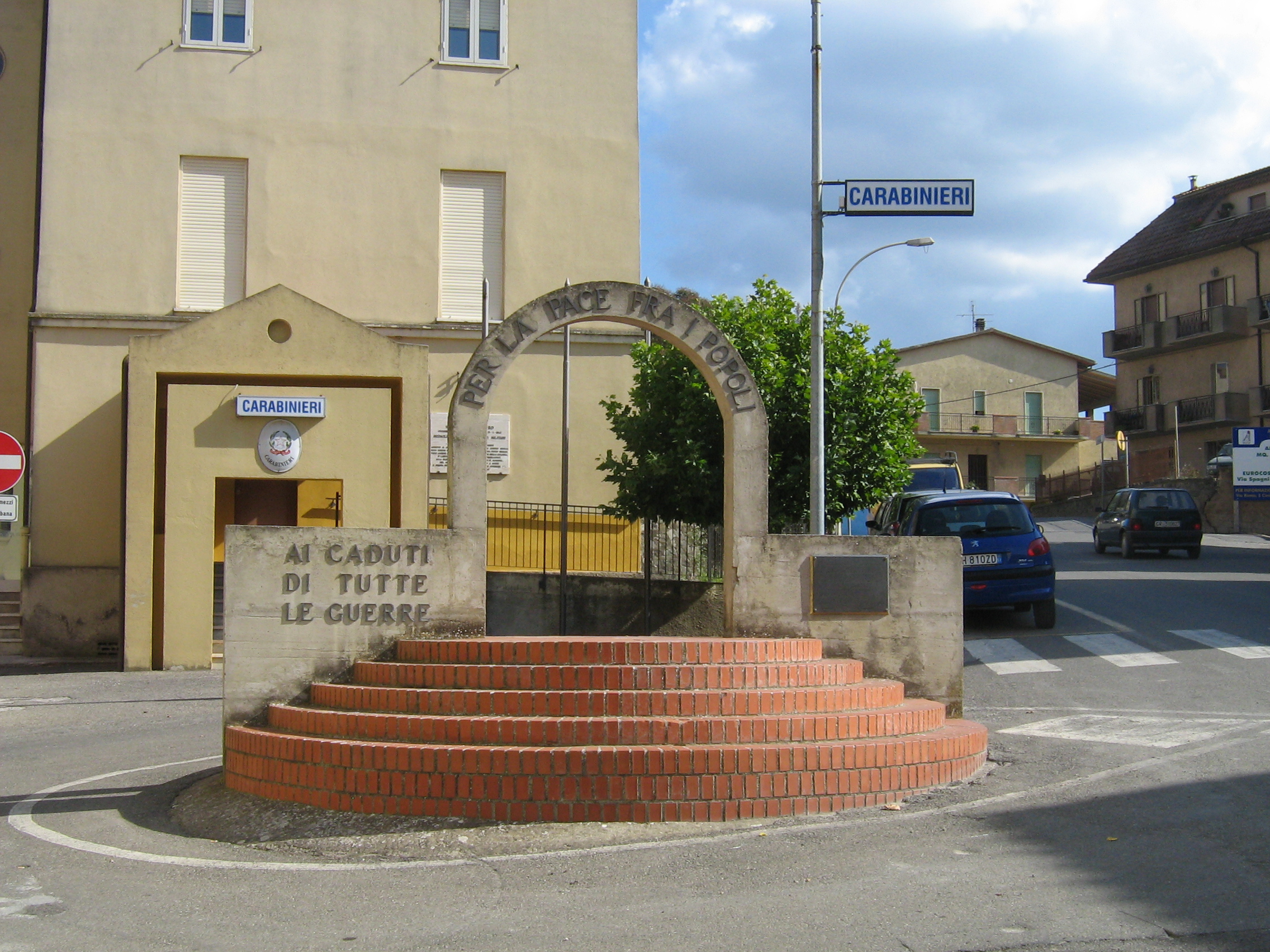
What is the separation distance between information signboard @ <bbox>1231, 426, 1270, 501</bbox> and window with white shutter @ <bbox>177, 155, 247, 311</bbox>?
27.7 metres

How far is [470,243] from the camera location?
69.5 ft

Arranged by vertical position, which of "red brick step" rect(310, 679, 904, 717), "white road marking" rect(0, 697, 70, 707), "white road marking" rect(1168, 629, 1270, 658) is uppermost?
"red brick step" rect(310, 679, 904, 717)

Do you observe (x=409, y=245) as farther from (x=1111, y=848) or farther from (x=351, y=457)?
(x=1111, y=848)

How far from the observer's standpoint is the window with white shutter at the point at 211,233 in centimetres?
2058

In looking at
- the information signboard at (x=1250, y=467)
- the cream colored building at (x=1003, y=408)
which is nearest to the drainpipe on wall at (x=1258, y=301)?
the information signboard at (x=1250, y=467)

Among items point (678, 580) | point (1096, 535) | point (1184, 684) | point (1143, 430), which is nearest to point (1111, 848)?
point (1184, 684)

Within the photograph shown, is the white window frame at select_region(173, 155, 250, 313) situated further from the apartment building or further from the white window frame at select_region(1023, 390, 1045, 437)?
the white window frame at select_region(1023, 390, 1045, 437)

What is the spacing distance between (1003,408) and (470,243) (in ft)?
155

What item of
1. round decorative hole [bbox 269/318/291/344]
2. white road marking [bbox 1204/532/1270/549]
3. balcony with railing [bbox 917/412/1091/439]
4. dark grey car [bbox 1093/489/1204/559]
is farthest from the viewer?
balcony with railing [bbox 917/412/1091/439]

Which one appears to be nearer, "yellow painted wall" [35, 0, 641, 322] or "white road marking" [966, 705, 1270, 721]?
"white road marking" [966, 705, 1270, 721]

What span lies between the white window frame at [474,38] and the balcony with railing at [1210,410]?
37.5m

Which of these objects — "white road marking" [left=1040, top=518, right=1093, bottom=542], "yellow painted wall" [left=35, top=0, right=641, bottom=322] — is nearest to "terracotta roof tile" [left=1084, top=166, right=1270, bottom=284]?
"white road marking" [left=1040, top=518, right=1093, bottom=542]

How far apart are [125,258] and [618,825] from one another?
16550mm

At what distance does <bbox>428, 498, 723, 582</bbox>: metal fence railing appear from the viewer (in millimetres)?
16625
